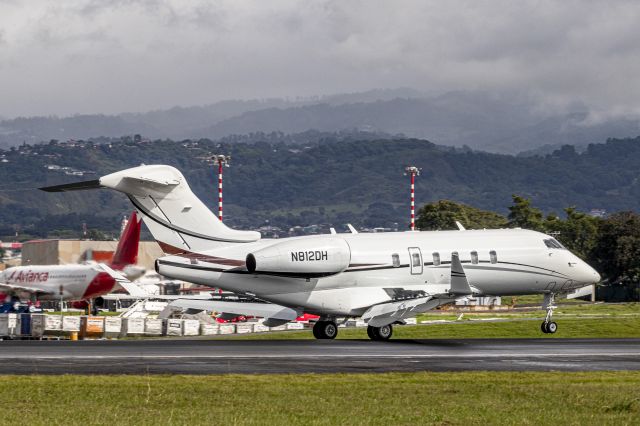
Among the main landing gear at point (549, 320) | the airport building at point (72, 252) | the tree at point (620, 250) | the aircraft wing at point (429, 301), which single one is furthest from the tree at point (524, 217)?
the aircraft wing at point (429, 301)

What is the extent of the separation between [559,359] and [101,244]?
197ft

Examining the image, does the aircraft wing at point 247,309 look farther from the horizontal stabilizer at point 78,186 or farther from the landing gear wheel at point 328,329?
the horizontal stabilizer at point 78,186

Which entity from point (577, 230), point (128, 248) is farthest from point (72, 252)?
point (577, 230)

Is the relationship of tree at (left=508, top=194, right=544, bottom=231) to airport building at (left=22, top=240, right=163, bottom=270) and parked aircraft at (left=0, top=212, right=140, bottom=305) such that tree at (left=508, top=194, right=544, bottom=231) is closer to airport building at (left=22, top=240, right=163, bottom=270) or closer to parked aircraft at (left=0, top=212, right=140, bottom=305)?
airport building at (left=22, top=240, right=163, bottom=270)

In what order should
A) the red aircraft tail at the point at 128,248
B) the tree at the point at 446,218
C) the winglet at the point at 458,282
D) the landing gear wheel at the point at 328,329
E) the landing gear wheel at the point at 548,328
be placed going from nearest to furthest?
the winglet at the point at 458,282, the landing gear wheel at the point at 328,329, the landing gear wheel at the point at 548,328, the red aircraft tail at the point at 128,248, the tree at the point at 446,218

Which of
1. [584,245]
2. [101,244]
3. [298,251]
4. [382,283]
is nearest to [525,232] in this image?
[382,283]

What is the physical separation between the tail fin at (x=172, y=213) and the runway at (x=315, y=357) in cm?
404

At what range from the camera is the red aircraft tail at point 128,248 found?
7038cm

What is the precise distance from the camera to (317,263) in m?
40.1

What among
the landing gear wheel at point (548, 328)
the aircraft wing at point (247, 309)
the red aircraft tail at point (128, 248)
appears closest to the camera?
the aircraft wing at point (247, 309)

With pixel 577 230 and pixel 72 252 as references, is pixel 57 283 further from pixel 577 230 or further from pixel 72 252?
pixel 577 230

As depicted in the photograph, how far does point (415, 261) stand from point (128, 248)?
33.3 meters

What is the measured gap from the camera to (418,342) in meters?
39.3

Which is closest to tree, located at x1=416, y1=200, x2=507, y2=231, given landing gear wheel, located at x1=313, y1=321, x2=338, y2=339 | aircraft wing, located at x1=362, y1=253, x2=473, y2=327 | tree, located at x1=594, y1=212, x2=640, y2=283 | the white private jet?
tree, located at x1=594, y1=212, x2=640, y2=283
